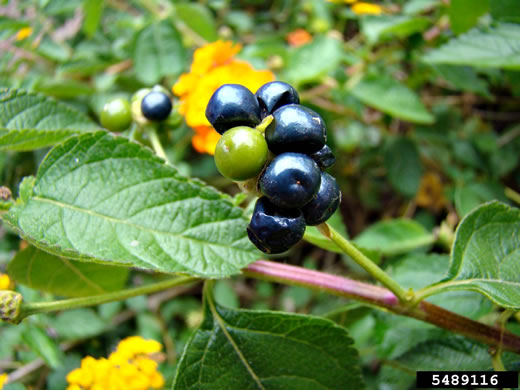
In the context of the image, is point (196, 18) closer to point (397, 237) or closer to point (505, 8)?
point (505, 8)

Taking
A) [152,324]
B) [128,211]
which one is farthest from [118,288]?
[152,324]

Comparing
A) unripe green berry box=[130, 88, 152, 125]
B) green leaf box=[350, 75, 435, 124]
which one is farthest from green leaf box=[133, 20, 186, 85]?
green leaf box=[350, 75, 435, 124]

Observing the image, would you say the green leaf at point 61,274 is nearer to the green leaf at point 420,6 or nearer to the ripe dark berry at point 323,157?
the ripe dark berry at point 323,157

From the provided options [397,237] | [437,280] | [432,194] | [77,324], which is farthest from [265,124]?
[432,194]

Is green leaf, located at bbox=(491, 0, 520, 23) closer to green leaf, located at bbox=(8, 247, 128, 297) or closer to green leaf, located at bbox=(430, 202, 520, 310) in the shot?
green leaf, located at bbox=(430, 202, 520, 310)

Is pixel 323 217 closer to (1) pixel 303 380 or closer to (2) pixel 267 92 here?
(2) pixel 267 92
